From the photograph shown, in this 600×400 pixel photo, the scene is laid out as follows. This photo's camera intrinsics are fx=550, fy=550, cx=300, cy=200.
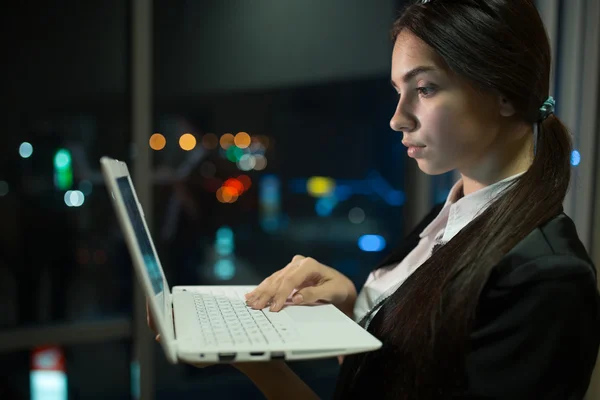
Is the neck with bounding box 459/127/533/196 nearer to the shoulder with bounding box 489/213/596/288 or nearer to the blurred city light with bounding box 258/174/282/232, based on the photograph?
the shoulder with bounding box 489/213/596/288

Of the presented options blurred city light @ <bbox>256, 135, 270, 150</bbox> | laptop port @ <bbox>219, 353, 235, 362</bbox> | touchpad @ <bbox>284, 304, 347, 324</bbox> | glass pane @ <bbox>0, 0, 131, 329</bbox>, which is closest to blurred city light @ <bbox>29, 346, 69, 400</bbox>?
glass pane @ <bbox>0, 0, 131, 329</bbox>

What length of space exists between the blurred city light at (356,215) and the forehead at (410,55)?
286 cm

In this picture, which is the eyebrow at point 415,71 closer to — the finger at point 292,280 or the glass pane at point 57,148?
the finger at point 292,280

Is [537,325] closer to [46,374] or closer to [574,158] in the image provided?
[574,158]

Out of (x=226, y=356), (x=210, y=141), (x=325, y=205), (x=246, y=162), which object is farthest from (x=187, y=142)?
(x=226, y=356)

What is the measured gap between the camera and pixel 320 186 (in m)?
3.57

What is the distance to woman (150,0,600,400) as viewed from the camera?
77cm

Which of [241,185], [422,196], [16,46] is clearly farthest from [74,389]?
[422,196]

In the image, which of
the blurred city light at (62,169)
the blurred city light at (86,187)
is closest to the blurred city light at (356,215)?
the blurred city light at (86,187)

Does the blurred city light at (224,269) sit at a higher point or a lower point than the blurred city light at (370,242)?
lower

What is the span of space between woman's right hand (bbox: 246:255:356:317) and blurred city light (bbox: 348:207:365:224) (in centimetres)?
265

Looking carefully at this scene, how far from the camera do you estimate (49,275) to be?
265cm

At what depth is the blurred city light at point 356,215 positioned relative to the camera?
3.81m

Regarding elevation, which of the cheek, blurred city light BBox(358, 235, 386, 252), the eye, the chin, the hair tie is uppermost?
the eye
